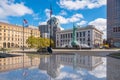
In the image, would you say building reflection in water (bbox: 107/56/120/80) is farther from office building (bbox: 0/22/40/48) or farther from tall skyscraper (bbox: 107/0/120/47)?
office building (bbox: 0/22/40/48)

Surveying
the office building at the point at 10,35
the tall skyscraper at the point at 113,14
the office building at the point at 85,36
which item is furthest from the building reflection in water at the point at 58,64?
the office building at the point at 85,36

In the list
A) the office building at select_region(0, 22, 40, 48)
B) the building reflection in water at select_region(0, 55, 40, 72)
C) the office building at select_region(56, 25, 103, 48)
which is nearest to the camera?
the building reflection in water at select_region(0, 55, 40, 72)

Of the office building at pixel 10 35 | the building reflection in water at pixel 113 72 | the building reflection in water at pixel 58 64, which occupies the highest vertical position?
the office building at pixel 10 35

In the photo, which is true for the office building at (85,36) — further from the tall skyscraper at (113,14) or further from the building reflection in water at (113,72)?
the building reflection in water at (113,72)

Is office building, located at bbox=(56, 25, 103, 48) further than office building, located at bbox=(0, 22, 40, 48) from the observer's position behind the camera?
Yes

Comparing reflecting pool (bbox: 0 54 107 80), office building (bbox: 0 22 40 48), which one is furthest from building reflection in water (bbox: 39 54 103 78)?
office building (bbox: 0 22 40 48)

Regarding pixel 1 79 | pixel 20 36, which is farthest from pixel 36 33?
pixel 1 79

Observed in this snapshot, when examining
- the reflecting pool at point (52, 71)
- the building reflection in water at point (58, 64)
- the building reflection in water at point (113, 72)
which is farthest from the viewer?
the building reflection in water at point (58, 64)

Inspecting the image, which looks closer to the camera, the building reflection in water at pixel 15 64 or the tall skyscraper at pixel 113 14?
the building reflection in water at pixel 15 64

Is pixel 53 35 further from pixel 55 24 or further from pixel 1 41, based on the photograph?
pixel 1 41

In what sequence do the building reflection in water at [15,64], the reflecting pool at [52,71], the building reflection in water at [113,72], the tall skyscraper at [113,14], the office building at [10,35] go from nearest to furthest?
the building reflection in water at [113,72] → the reflecting pool at [52,71] → the building reflection in water at [15,64] → the office building at [10,35] → the tall skyscraper at [113,14]

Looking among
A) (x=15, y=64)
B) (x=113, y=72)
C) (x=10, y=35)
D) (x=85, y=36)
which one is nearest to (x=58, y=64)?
(x=15, y=64)

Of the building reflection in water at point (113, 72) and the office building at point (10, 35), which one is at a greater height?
the office building at point (10, 35)

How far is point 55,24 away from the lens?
165 meters
